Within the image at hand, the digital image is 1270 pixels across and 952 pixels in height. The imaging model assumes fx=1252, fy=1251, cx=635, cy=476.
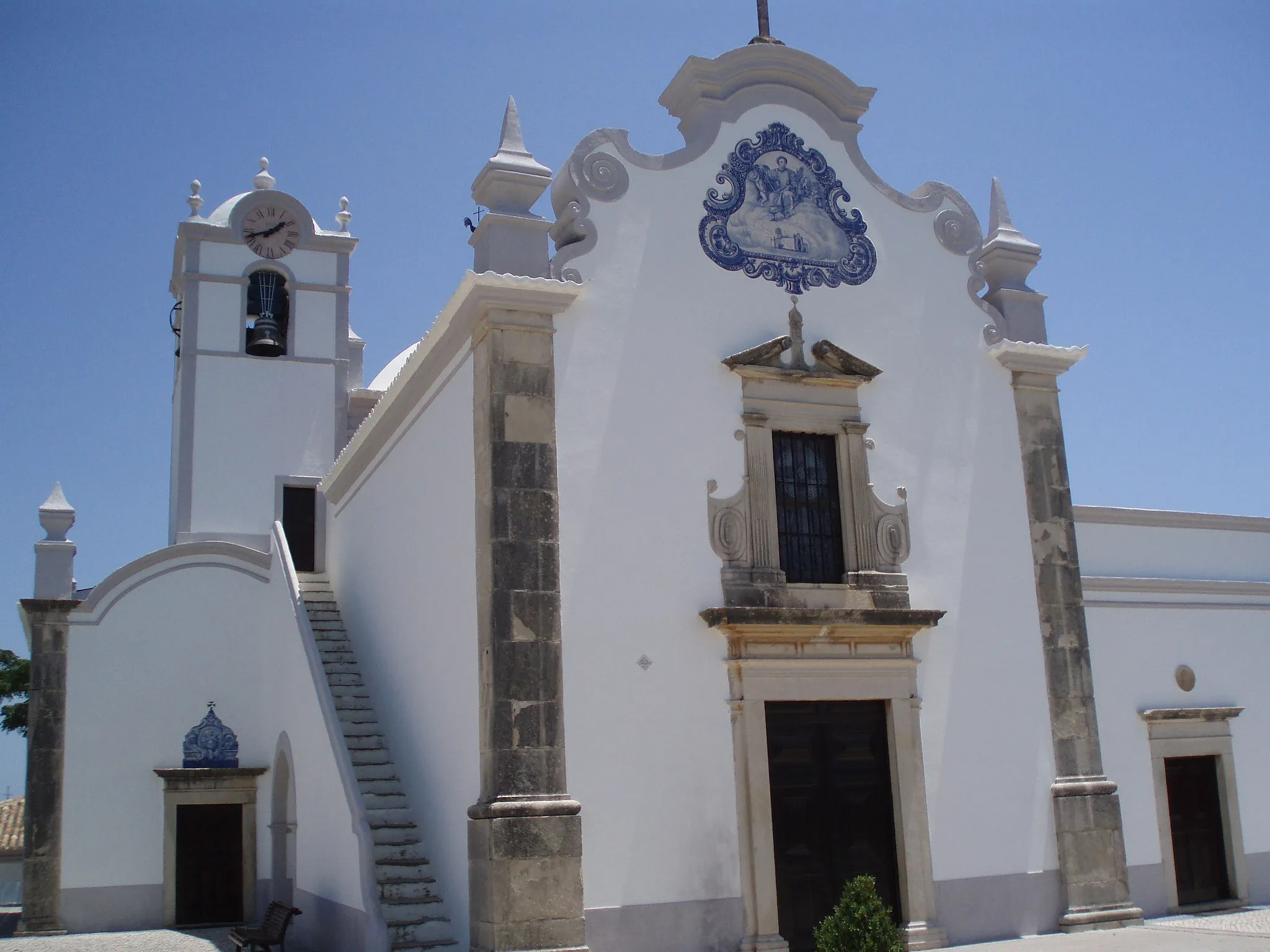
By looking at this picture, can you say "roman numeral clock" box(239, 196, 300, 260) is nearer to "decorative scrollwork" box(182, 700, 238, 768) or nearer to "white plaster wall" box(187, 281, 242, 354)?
"white plaster wall" box(187, 281, 242, 354)

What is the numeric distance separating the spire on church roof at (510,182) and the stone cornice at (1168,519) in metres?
6.80

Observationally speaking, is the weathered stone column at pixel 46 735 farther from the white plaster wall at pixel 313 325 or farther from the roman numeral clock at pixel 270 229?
the roman numeral clock at pixel 270 229

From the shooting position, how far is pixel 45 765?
15172mm

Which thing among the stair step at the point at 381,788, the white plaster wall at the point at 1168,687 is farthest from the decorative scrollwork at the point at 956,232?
the stair step at the point at 381,788

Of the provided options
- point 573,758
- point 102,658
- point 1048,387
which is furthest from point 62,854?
point 1048,387

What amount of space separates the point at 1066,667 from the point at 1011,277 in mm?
4027

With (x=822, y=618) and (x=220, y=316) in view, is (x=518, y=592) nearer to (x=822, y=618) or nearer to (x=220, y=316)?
(x=822, y=618)

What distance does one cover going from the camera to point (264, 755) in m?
16.0

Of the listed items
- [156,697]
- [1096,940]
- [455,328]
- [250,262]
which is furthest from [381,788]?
[250,262]

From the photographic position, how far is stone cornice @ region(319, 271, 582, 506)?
10250 mm

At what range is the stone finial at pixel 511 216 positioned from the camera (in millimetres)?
10477

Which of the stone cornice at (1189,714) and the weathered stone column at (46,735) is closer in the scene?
the stone cornice at (1189,714)

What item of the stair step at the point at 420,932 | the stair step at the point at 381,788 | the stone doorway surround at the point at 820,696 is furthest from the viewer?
the stair step at the point at 381,788

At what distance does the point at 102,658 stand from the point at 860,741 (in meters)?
9.94
